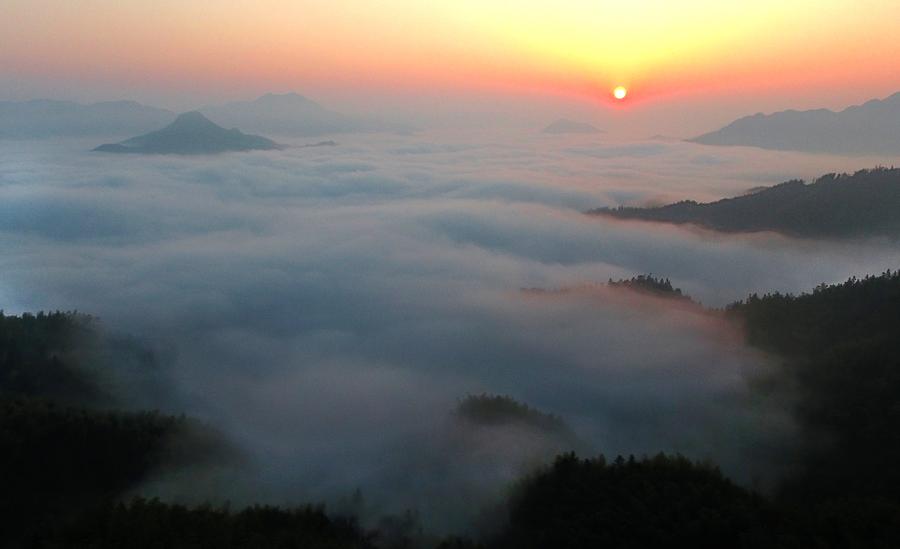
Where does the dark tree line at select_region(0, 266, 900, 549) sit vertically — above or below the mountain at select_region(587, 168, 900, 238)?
below

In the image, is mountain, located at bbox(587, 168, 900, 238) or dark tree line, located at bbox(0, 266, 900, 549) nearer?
dark tree line, located at bbox(0, 266, 900, 549)

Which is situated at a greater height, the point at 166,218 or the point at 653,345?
the point at 166,218

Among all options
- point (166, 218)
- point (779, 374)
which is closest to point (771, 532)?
point (779, 374)

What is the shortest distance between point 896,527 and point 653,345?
56191 millimetres

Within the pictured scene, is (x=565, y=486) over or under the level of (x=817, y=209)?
under

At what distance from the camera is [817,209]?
5482 inches

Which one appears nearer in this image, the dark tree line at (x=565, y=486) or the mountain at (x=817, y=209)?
the dark tree line at (x=565, y=486)

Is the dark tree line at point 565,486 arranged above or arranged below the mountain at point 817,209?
below

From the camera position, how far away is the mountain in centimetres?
13125

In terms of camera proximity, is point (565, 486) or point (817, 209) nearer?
point (565, 486)

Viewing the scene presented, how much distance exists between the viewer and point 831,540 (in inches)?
1163

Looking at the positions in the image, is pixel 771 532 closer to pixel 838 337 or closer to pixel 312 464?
pixel 312 464

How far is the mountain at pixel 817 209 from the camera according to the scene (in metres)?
131

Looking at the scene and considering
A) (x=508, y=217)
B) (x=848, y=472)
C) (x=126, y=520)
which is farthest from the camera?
(x=508, y=217)
